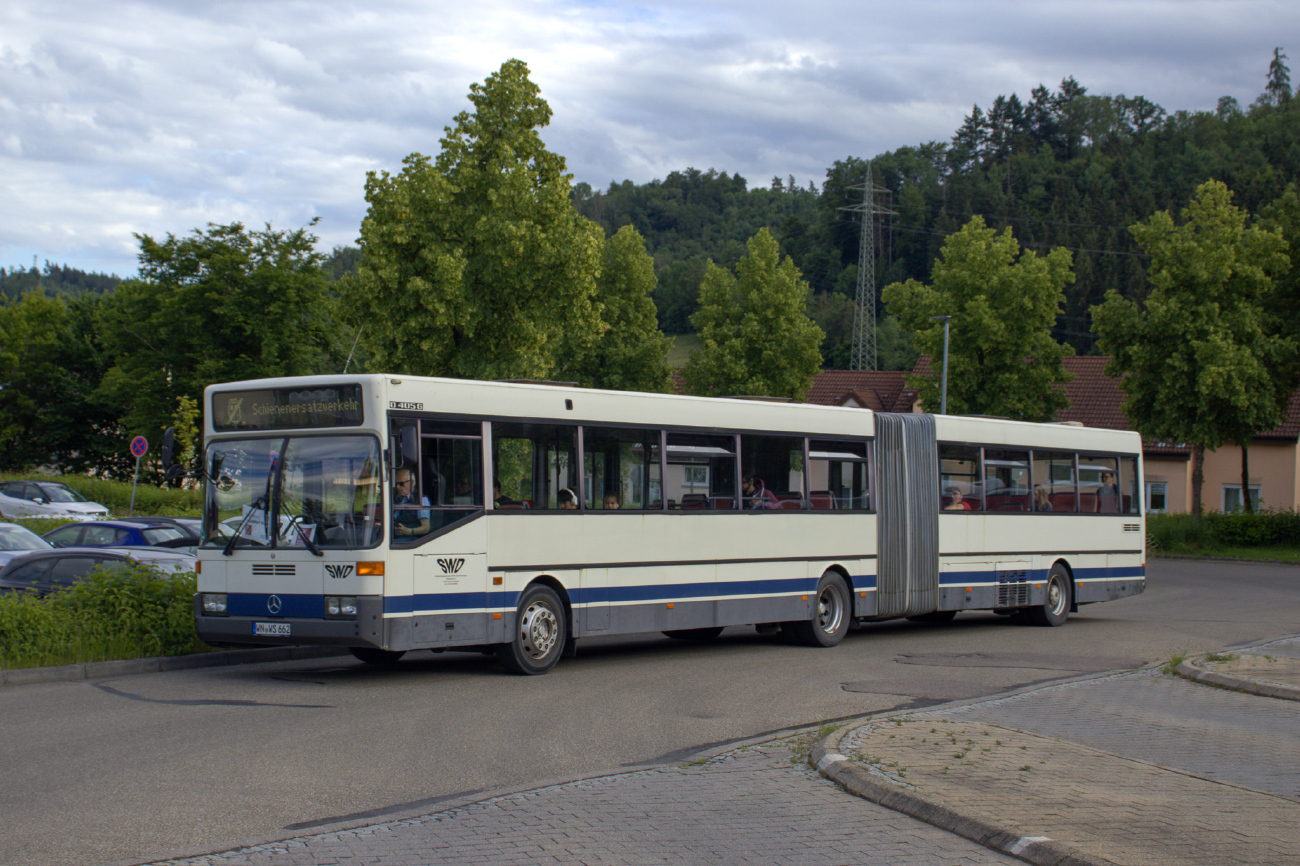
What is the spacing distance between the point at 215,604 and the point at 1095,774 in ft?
27.3

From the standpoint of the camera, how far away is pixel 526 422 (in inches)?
516

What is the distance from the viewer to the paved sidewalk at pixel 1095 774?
6188mm

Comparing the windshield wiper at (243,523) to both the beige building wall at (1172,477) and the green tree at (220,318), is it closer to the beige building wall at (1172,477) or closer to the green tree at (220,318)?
the green tree at (220,318)

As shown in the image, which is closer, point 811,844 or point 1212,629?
point 811,844

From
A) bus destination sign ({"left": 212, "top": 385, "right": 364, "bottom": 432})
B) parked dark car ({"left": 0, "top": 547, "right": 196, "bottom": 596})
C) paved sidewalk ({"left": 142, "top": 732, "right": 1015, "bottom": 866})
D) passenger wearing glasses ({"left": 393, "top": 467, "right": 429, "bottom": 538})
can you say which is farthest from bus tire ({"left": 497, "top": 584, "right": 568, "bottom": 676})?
paved sidewalk ({"left": 142, "top": 732, "right": 1015, "bottom": 866})

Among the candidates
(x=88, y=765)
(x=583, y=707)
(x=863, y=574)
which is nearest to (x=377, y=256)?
(x=863, y=574)

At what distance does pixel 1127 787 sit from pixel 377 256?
2141 cm

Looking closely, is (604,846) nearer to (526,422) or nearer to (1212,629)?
(526,422)

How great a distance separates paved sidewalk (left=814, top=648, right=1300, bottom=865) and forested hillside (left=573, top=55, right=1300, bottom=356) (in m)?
80.4

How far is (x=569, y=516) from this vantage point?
44.2 feet

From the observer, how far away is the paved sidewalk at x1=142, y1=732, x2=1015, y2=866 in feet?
19.6

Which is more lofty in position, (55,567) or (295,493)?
(295,493)

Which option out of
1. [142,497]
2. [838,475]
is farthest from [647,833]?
[142,497]

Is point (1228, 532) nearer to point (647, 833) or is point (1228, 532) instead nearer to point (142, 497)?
point (142, 497)
